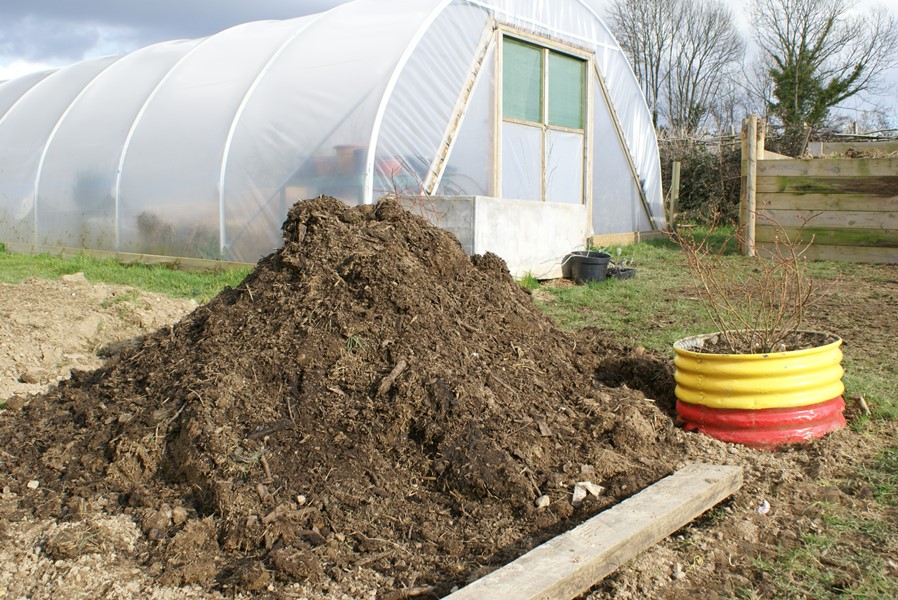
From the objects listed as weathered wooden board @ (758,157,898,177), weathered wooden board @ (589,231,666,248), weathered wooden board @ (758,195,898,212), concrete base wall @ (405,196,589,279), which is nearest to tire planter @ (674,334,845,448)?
concrete base wall @ (405,196,589,279)

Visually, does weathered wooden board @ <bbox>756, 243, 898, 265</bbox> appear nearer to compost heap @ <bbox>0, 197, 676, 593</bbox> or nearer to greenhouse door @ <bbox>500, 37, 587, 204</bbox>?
greenhouse door @ <bbox>500, 37, 587, 204</bbox>

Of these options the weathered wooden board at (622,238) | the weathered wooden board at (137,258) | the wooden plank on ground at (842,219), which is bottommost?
the weathered wooden board at (137,258)

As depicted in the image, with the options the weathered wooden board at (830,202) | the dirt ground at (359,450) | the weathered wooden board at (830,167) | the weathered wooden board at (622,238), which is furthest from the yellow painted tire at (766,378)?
the weathered wooden board at (622,238)

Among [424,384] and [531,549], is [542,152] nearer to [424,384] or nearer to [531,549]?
[424,384]

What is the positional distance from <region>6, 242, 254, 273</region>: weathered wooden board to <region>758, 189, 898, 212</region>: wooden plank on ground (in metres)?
6.70

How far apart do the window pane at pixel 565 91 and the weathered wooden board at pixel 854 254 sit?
336cm

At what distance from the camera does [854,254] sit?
1018cm

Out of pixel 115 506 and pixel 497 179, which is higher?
pixel 497 179

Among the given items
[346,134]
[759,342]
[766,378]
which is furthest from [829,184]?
[766,378]

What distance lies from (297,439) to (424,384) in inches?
24.2

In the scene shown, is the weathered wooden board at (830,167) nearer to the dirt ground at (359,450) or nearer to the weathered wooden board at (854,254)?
the weathered wooden board at (854,254)

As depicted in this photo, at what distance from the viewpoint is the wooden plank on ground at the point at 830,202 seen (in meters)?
9.98

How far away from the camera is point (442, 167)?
905 centimetres

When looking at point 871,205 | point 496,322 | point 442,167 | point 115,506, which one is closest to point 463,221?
point 442,167
